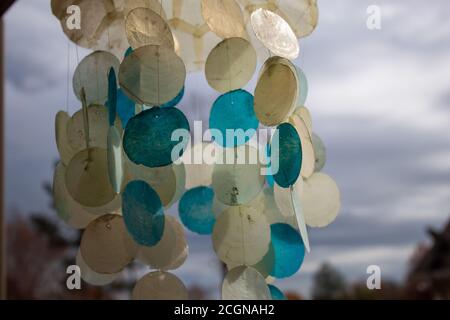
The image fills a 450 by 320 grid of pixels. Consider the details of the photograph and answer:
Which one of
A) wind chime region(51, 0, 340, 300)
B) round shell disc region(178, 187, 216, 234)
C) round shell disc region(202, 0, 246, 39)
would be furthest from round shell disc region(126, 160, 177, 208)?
round shell disc region(202, 0, 246, 39)

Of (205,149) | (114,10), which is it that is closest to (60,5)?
(114,10)

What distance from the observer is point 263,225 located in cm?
91

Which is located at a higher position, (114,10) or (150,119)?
(114,10)

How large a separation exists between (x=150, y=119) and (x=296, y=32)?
1.08ft

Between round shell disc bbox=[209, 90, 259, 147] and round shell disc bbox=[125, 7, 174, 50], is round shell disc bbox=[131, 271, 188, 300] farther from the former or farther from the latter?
round shell disc bbox=[125, 7, 174, 50]

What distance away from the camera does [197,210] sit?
104 centimetres

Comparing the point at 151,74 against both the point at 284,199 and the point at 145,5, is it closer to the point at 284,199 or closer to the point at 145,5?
the point at 145,5

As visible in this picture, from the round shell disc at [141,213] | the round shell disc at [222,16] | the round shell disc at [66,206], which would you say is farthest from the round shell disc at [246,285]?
the round shell disc at [222,16]

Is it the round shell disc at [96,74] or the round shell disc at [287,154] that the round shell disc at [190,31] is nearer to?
the round shell disc at [96,74]

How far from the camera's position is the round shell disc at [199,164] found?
3.47ft

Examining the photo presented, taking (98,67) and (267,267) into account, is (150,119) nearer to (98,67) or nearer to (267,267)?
(98,67)

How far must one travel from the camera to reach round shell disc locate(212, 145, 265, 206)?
2.96ft

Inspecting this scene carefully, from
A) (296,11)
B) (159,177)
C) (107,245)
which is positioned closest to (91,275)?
(107,245)

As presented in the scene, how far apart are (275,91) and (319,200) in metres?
0.24
